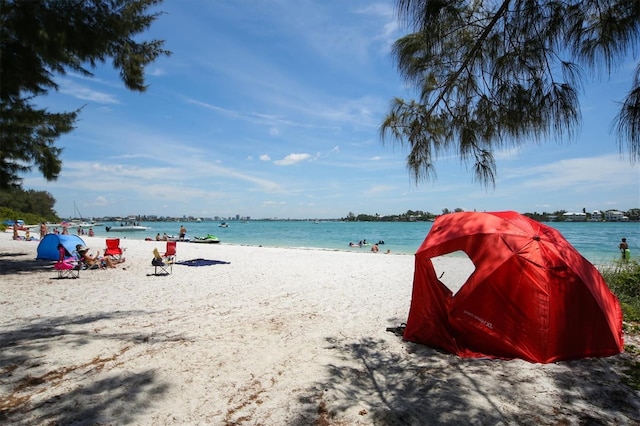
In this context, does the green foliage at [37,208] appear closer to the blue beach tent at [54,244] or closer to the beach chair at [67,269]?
the blue beach tent at [54,244]

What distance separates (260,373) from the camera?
13.0ft

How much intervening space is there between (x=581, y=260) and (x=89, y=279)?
11.3m

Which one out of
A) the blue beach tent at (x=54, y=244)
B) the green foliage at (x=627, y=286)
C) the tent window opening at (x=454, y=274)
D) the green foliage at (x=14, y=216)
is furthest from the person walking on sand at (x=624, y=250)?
the green foliage at (x=14, y=216)

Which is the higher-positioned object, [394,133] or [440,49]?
[440,49]

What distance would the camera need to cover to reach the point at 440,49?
397cm

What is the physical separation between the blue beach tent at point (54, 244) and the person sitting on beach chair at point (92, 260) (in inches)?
65.4

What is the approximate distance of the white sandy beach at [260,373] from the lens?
122 inches

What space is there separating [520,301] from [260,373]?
3.17 m

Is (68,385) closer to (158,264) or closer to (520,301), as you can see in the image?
(520,301)

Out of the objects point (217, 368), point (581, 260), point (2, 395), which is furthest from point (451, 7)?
point (2, 395)

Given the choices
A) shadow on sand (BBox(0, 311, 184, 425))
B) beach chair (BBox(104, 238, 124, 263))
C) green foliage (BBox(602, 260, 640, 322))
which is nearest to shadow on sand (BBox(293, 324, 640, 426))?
shadow on sand (BBox(0, 311, 184, 425))

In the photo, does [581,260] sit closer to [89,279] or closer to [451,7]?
[451,7]

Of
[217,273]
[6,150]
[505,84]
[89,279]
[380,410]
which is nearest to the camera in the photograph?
[380,410]

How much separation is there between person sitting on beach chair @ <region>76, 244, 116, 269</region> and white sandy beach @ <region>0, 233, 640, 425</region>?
14.1ft
